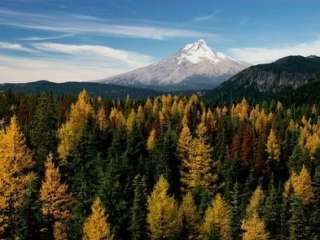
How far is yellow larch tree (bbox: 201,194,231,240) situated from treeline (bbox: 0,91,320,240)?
0.60 ft

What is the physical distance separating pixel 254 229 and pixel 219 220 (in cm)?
662

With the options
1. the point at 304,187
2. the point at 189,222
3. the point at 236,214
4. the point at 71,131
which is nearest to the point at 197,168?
the point at 304,187

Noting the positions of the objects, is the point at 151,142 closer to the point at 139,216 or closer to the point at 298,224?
the point at 139,216

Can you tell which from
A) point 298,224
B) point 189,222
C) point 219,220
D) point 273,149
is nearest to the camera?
point 219,220

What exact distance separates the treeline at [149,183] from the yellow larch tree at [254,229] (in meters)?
0.17

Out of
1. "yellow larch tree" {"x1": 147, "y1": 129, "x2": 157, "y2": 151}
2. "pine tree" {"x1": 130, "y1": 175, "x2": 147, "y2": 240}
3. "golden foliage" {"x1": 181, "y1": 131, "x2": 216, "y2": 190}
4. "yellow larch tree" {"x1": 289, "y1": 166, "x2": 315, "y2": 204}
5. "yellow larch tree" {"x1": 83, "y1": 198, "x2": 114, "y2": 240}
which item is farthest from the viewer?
"yellow larch tree" {"x1": 147, "y1": 129, "x2": 157, "y2": 151}

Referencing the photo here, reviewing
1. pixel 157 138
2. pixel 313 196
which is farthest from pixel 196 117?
pixel 313 196

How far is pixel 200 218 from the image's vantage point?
9356 centimetres

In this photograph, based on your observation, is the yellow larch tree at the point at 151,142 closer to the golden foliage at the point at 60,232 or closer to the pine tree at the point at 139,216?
the pine tree at the point at 139,216

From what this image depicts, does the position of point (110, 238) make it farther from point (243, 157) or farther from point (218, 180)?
point (243, 157)

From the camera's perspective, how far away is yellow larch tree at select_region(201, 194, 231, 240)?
87512 millimetres

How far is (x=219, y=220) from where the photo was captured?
292ft

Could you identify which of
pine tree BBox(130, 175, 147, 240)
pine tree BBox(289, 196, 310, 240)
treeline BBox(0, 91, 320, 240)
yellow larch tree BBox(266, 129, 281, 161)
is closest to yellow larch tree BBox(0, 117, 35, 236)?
treeline BBox(0, 91, 320, 240)

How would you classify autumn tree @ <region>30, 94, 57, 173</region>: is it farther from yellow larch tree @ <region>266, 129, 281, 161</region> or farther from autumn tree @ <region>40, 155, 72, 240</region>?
yellow larch tree @ <region>266, 129, 281, 161</region>
